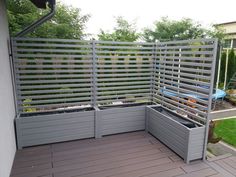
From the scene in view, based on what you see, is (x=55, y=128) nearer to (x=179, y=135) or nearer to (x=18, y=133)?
(x=18, y=133)

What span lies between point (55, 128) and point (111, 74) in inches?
56.3

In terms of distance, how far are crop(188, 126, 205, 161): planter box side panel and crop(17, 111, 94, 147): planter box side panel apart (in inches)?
67.9

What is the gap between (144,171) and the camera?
8.32 feet

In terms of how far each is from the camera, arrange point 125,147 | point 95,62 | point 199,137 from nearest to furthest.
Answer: point 199,137
point 125,147
point 95,62

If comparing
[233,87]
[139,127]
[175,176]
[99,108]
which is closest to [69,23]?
[99,108]

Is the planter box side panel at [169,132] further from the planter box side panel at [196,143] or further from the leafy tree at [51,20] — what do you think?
the leafy tree at [51,20]

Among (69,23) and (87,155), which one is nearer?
(87,155)

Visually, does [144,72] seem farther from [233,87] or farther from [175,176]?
[233,87]

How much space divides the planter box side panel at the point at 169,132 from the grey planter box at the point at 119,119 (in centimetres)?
23

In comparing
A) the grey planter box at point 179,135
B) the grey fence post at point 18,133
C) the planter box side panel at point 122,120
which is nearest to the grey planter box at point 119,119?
the planter box side panel at point 122,120

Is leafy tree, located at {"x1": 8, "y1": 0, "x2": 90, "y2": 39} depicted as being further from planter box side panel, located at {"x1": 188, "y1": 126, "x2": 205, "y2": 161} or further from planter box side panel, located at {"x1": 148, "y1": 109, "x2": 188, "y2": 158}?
planter box side panel, located at {"x1": 188, "y1": 126, "x2": 205, "y2": 161}

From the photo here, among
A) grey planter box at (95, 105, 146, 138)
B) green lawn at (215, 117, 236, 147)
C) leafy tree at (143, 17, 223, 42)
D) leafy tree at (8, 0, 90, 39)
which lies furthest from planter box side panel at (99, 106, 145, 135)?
leafy tree at (143, 17, 223, 42)

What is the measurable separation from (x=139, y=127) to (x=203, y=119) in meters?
1.42

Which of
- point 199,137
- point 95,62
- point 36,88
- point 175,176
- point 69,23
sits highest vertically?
point 69,23
